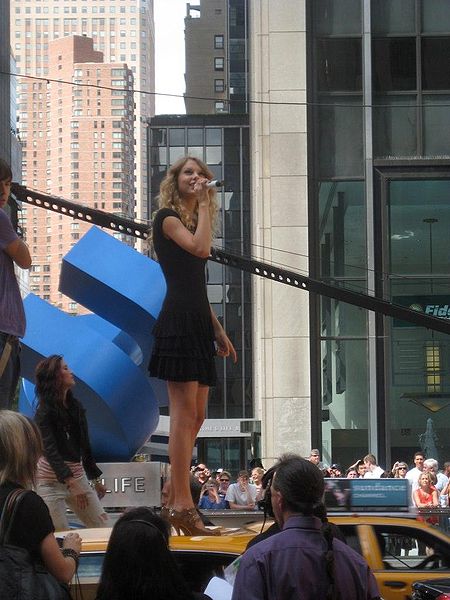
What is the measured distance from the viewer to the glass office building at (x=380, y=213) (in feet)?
92.5

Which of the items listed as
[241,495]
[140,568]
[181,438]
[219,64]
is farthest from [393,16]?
[219,64]

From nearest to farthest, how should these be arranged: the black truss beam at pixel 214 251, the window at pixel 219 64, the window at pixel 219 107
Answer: the black truss beam at pixel 214 251
the window at pixel 219 107
the window at pixel 219 64

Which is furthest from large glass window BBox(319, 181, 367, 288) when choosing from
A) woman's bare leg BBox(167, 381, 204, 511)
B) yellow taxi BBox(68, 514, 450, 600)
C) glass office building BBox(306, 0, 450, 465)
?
woman's bare leg BBox(167, 381, 204, 511)

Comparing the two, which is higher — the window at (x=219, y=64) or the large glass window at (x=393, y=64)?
the window at (x=219, y=64)

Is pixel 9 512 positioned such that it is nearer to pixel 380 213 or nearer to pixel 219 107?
pixel 380 213

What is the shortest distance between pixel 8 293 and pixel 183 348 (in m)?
1.07

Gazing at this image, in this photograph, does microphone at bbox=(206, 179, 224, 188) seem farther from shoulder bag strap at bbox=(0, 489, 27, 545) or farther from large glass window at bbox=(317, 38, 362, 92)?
large glass window at bbox=(317, 38, 362, 92)

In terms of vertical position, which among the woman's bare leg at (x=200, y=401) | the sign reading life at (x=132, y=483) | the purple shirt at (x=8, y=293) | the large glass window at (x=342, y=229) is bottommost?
the sign reading life at (x=132, y=483)

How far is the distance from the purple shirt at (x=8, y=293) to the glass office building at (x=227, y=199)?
6579 cm

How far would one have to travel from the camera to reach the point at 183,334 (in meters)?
7.05

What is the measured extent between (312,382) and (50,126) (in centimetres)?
16141

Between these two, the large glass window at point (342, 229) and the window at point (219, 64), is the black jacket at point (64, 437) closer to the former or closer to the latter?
the large glass window at point (342, 229)

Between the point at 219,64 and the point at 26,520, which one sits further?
the point at 219,64

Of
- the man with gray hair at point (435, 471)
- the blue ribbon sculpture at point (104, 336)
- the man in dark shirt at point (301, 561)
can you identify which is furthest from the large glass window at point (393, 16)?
the man in dark shirt at point (301, 561)
